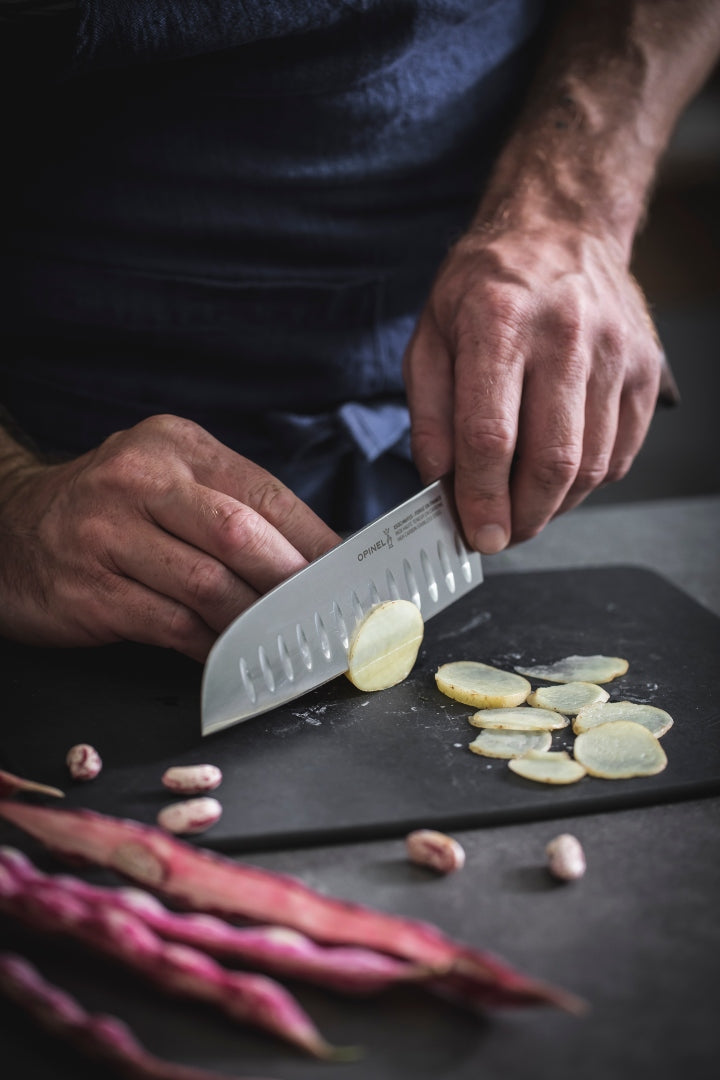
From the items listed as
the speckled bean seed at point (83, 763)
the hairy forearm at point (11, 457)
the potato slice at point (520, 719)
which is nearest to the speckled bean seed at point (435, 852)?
the potato slice at point (520, 719)

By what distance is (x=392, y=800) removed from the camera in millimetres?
1140

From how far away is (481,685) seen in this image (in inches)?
54.6

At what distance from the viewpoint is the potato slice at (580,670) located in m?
1.45

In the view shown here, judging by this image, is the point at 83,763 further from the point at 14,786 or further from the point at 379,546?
the point at 379,546

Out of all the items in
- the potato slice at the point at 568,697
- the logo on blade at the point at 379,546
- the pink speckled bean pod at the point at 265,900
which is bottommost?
the potato slice at the point at 568,697

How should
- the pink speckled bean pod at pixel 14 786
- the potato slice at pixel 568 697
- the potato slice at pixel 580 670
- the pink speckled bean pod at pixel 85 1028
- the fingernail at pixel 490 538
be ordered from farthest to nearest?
the fingernail at pixel 490 538, the potato slice at pixel 580 670, the potato slice at pixel 568 697, the pink speckled bean pod at pixel 14 786, the pink speckled bean pod at pixel 85 1028

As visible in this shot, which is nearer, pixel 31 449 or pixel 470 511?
pixel 470 511

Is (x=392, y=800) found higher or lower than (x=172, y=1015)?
lower

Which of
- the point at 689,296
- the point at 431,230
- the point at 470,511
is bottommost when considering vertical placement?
the point at 689,296

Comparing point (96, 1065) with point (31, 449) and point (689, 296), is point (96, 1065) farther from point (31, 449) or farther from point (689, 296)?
point (689, 296)

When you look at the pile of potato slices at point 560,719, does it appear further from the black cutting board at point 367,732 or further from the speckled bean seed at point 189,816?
the speckled bean seed at point 189,816

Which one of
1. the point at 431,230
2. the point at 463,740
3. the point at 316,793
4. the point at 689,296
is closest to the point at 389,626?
the point at 463,740

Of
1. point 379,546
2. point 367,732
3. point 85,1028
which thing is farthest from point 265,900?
point 379,546

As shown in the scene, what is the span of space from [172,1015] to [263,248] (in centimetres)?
140
